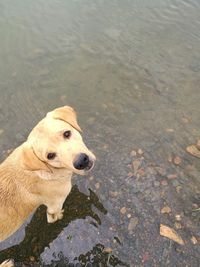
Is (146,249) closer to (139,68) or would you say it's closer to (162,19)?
(139,68)

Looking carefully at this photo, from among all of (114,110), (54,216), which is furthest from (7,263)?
(114,110)

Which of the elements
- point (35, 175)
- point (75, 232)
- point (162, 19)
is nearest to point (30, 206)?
point (35, 175)

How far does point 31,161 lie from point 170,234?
2.37 m

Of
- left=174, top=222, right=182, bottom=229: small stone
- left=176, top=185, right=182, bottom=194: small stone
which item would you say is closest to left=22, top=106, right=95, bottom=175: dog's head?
left=174, top=222, right=182, bottom=229: small stone

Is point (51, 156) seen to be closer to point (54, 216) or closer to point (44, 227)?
point (54, 216)

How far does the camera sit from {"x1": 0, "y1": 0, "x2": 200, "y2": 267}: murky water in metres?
5.13

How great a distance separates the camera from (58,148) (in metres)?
4.18

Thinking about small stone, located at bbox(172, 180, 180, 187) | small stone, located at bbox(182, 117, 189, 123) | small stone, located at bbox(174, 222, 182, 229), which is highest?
small stone, located at bbox(182, 117, 189, 123)

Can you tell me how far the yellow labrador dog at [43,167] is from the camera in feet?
13.7

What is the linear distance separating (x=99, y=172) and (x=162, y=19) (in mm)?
4561

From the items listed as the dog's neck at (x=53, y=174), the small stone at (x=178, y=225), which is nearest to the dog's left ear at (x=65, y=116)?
the dog's neck at (x=53, y=174)

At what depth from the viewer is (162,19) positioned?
8344 millimetres

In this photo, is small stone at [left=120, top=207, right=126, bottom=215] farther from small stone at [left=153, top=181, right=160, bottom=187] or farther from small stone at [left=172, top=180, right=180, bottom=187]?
small stone at [left=172, top=180, right=180, bottom=187]

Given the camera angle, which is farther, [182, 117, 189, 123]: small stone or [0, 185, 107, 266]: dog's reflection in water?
[182, 117, 189, 123]: small stone
